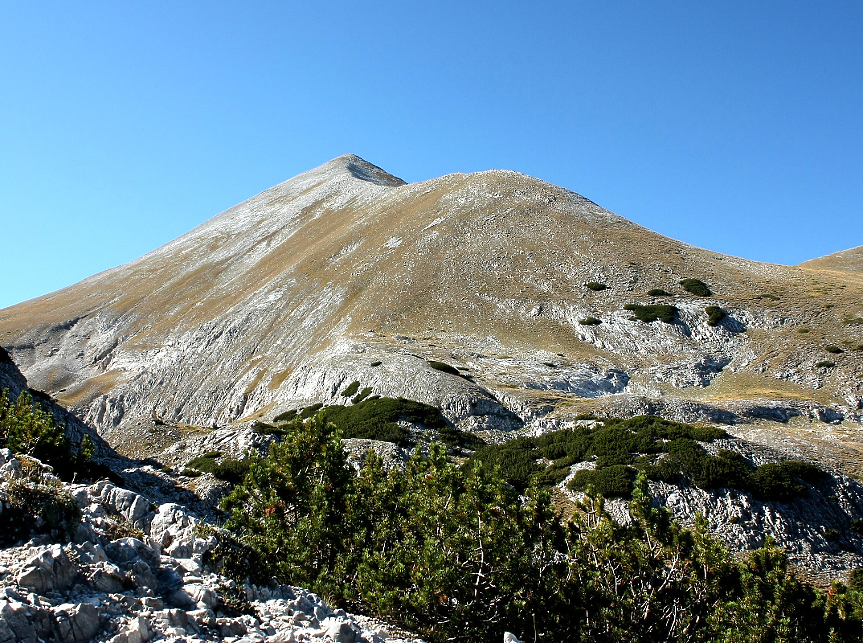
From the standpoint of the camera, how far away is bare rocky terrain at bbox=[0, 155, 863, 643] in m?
8.66

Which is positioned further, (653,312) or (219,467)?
(653,312)

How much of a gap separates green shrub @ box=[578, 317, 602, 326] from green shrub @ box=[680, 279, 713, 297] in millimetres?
11414

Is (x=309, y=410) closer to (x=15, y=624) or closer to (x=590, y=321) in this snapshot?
(x=590, y=321)

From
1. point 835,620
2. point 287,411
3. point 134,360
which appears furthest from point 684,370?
point 134,360

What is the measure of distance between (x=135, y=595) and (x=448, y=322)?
54.2m

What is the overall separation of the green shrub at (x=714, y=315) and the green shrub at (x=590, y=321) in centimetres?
1041

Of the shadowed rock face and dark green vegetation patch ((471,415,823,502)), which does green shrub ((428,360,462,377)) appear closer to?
the shadowed rock face

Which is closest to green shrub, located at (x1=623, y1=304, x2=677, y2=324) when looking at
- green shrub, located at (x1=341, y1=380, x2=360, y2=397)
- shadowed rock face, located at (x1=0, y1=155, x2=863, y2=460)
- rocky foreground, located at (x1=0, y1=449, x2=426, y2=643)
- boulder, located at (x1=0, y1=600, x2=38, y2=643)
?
shadowed rock face, located at (x1=0, y1=155, x2=863, y2=460)

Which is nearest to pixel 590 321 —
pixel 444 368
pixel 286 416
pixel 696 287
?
pixel 696 287

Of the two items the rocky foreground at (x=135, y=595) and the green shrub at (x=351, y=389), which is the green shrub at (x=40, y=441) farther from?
the green shrub at (x=351, y=389)

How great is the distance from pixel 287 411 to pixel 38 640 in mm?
40700

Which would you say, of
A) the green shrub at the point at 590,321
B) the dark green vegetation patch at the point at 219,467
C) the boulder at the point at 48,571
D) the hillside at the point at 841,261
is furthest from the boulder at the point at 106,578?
the hillside at the point at 841,261

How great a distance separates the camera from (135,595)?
770 cm

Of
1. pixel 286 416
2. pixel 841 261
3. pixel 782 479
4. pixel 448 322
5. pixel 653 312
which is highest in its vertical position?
pixel 841 261
